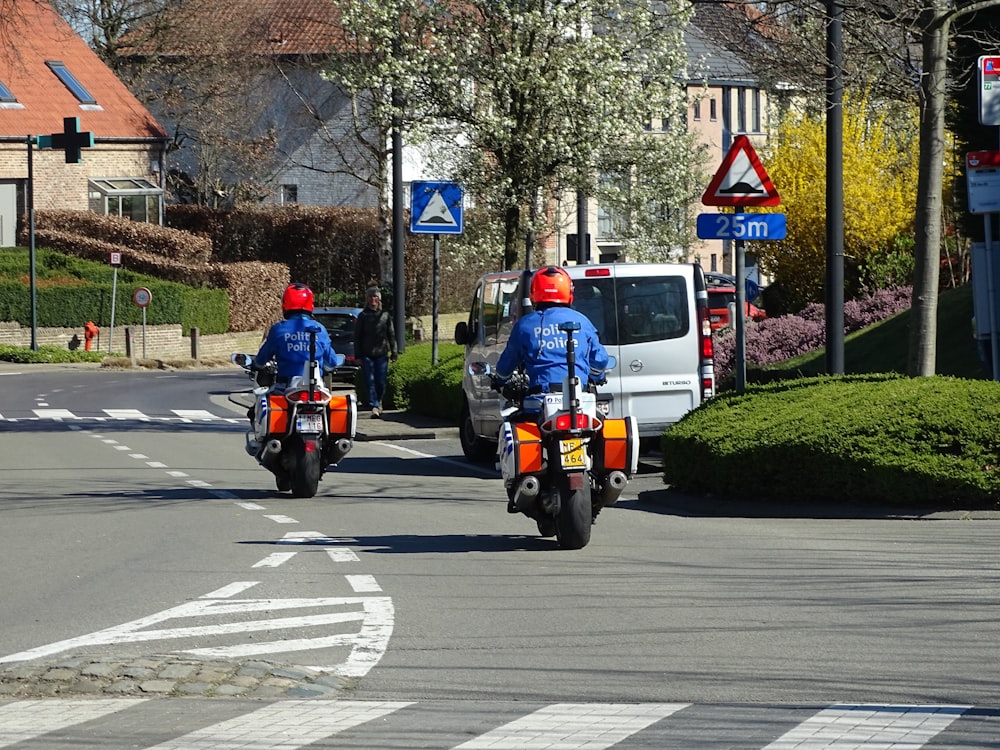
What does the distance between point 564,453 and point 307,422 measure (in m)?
4.31

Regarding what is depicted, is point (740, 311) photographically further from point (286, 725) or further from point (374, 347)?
point (374, 347)

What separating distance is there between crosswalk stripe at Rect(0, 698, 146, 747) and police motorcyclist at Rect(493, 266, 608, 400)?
5.17 m

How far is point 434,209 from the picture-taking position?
23625 mm

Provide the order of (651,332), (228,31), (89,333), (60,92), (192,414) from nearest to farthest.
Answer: (651,332), (192,414), (89,333), (60,92), (228,31)

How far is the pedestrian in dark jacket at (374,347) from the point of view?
83.5 feet

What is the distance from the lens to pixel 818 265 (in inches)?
1248

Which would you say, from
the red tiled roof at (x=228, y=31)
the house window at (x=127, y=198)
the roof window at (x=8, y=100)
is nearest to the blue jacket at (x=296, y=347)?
the roof window at (x=8, y=100)


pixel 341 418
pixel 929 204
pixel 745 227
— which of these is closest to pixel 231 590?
pixel 341 418

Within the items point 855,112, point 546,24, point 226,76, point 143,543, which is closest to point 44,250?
point 226,76

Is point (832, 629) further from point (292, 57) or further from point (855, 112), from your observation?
point (292, 57)

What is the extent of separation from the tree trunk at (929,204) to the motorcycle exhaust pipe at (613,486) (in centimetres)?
450

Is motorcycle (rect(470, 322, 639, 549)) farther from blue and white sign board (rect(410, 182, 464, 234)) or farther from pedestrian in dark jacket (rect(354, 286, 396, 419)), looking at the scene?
pedestrian in dark jacket (rect(354, 286, 396, 419))

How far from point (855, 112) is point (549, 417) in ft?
85.6

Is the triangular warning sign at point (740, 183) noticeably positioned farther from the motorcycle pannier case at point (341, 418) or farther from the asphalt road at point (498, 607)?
the motorcycle pannier case at point (341, 418)
